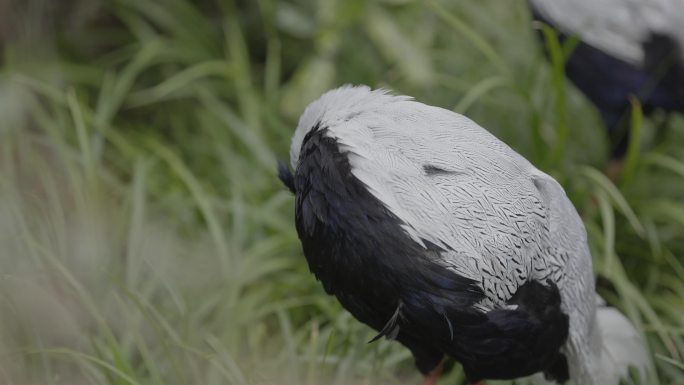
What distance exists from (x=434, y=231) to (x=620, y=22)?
1088mm

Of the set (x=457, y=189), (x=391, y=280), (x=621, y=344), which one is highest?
(x=457, y=189)

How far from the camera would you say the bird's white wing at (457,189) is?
1.05 m

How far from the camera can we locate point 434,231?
104cm

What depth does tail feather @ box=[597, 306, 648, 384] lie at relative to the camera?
156 centimetres

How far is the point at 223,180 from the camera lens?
2246 mm

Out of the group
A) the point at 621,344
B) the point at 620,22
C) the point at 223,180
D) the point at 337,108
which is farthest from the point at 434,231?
the point at 223,180

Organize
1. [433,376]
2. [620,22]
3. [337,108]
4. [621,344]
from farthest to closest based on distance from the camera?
[620,22], [621,344], [433,376], [337,108]

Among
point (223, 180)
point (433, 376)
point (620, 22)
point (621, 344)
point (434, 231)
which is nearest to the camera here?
point (434, 231)

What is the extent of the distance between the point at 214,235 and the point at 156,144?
0.44 meters

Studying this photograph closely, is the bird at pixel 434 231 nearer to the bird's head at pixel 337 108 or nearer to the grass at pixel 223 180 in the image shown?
the bird's head at pixel 337 108

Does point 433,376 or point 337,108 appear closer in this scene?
point 337,108

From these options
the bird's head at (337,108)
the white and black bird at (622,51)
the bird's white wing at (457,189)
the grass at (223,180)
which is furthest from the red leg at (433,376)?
the white and black bird at (622,51)

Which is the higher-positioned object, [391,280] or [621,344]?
[391,280]

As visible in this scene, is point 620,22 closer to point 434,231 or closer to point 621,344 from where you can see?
point 621,344
